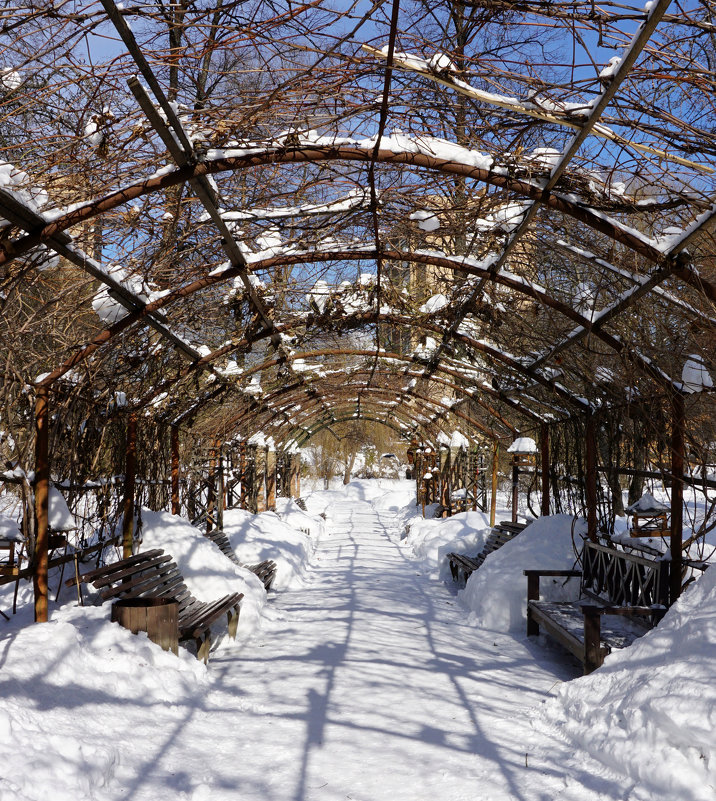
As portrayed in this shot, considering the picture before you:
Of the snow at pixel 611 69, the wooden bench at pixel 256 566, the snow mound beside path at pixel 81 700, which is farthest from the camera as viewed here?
the wooden bench at pixel 256 566

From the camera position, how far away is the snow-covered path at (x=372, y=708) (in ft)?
12.6

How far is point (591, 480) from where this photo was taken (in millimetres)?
8203

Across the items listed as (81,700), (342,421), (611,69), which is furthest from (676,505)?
(342,421)

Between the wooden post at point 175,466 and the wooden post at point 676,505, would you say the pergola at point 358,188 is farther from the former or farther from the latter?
the wooden post at point 175,466

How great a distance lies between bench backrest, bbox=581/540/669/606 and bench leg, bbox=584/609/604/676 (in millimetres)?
813

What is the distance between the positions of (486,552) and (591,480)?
3.17m

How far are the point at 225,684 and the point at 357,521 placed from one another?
17.7 m

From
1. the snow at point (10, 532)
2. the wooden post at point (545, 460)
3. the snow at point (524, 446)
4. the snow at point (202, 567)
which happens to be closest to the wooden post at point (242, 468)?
the snow at point (202, 567)

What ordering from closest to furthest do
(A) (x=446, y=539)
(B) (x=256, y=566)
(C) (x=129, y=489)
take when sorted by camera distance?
(C) (x=129, y=489) < (B) (x=256, y=566) < (A) (x=446, y=539)

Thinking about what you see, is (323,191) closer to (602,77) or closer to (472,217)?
(472,217)

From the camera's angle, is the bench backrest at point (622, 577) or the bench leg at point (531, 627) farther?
the bench leg at point (531, 627)

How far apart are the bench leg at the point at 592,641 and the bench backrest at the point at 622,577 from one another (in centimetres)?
81

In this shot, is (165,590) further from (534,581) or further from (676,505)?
(676,505)

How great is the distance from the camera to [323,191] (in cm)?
546
